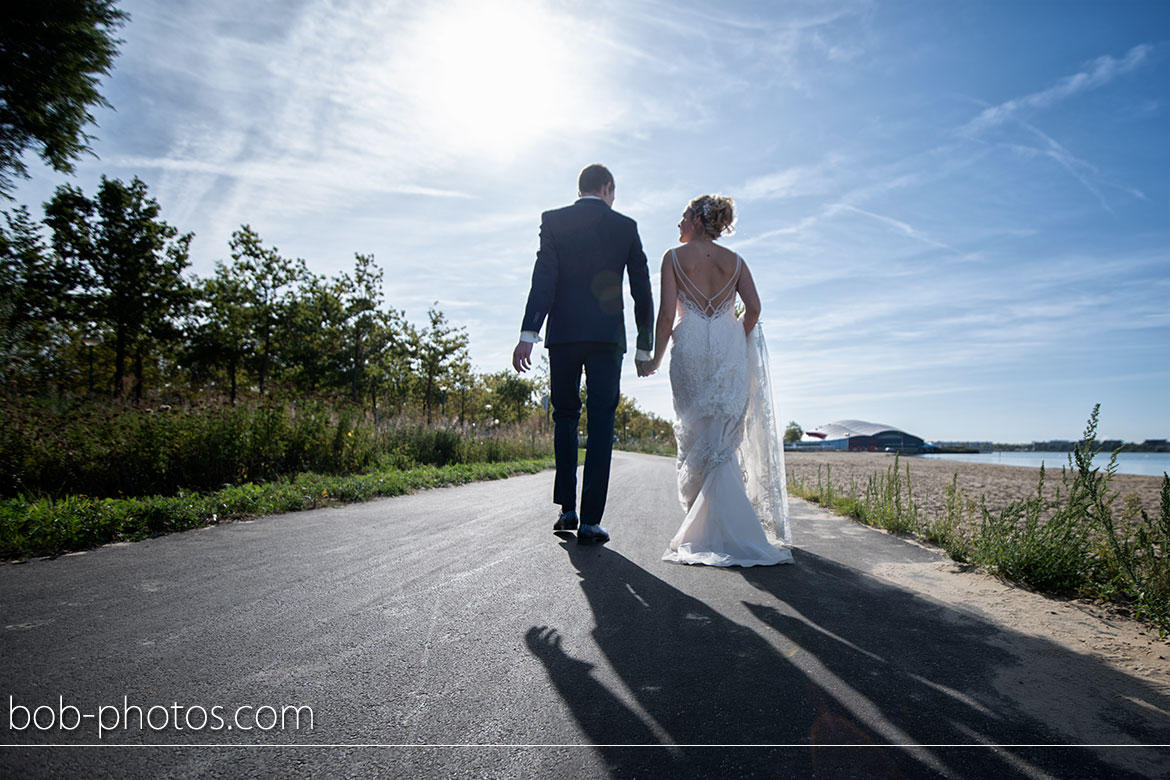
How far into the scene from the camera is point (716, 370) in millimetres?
4086

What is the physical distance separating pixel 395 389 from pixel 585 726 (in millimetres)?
34397

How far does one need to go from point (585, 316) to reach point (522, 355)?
23.7 inches

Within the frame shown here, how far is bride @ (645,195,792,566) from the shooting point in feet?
13.0

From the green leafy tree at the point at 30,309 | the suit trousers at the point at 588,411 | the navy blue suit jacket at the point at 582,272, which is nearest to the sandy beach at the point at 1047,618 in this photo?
the suit trousers at the point at 588,411

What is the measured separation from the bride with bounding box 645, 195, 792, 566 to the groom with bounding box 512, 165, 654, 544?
304mm

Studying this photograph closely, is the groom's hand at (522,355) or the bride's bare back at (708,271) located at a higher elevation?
the bride's bare back at (708,271)

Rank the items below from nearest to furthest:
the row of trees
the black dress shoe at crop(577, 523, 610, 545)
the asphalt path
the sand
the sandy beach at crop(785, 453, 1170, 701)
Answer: the asphalt path < the sand < the sandy beach at crop(785, 453, 1170, 701) < the black dress shoe at crop(577, 523, 610, 545) < the row of trees

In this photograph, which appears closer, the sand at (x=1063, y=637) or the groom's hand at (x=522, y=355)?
the sand at (x=1063, y=637)

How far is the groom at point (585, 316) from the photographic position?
13.2 feet

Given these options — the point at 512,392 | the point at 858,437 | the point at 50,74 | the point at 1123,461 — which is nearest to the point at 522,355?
the point at 1123,461

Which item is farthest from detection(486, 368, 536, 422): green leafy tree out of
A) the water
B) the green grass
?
the green grass

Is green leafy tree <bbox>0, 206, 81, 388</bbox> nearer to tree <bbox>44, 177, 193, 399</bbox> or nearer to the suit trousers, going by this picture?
tree <bbox>44, 177, 193, 399</bbox>

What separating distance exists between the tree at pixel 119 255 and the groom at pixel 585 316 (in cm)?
2445

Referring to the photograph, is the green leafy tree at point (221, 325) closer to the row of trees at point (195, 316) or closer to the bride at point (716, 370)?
the row of trees at point (195, 316)
